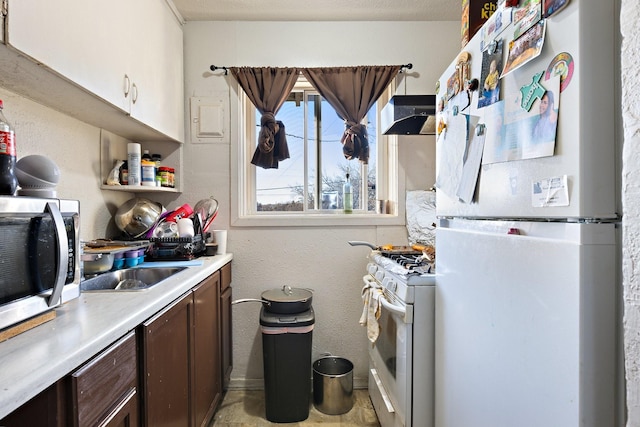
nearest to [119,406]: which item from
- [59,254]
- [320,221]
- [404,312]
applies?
[59,254]

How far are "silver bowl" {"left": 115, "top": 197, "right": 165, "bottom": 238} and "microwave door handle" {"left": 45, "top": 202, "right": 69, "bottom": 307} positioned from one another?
3.56 ft

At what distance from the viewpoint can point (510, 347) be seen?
2.68ft

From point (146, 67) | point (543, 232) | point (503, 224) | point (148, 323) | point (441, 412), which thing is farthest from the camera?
point (146, 67)

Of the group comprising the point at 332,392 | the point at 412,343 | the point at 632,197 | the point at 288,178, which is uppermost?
the point at 288,178

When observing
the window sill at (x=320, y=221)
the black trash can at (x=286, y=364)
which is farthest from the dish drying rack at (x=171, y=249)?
the black trash can at (x=286, y=364)

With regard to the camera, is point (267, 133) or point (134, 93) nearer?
point (134, 93)

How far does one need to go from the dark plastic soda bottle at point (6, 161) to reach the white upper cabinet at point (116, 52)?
0.81ft

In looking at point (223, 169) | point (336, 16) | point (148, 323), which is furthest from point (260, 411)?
point (336, 16)

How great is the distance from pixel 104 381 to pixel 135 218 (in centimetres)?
126

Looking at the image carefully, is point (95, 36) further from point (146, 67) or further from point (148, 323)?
point (148, 323)

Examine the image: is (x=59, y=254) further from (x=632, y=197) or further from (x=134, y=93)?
(x=632, y=197)

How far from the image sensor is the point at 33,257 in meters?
0.77

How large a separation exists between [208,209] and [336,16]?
1.49 m

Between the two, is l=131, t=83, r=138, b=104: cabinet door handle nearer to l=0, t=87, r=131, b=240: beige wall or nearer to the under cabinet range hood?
l=0, t=87, r=131, b=240: beige wall
